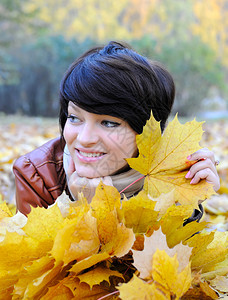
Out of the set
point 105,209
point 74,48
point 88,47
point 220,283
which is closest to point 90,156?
point 105,209

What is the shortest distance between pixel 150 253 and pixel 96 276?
0.11 metres

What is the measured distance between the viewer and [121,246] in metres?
0.59

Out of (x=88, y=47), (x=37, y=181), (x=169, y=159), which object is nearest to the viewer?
(x=169, y=159)

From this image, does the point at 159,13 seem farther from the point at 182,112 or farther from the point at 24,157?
the point at 24,157

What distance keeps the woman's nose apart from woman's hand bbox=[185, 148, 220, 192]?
260 millimetres

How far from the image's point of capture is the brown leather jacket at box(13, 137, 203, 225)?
1.16 meters

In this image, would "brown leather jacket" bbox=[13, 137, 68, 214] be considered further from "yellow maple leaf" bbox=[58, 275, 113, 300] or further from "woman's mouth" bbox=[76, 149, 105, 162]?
→ "yellow maple leaf" bbox=[58, 275, 113, 300]

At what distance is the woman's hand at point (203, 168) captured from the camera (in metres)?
0.80

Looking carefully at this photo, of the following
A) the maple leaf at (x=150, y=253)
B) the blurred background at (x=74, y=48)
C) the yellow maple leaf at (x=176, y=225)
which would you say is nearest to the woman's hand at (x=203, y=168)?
the yellow maple leaf at (x=176, y=225)

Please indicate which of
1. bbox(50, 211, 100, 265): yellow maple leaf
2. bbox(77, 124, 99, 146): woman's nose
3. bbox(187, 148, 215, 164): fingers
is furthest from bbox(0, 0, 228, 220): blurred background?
bbox(50, 211, 100, 265): yellow maple leaf

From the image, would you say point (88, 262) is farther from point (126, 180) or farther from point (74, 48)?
point (74, 48)

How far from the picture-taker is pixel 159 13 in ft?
53.5

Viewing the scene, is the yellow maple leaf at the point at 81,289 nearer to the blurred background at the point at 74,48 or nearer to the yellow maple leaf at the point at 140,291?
the yellow maple leaf at the point at 140,291

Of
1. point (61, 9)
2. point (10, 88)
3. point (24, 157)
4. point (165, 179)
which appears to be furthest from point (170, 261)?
point (61, 9)
